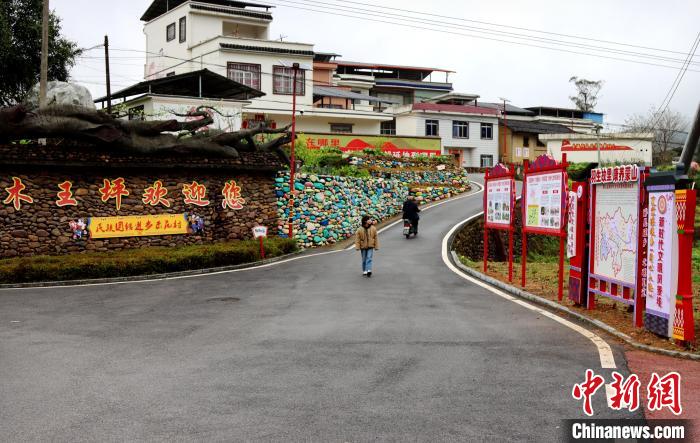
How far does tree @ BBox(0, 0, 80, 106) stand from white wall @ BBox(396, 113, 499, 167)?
100 feet

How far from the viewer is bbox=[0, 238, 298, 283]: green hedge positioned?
57.9 feet

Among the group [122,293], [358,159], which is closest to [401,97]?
[358,159]

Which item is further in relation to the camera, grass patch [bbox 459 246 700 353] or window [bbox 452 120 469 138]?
window [bbox 452 120 469 138]

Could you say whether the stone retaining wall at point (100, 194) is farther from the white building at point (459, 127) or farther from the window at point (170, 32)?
the white building at point (459, 127)

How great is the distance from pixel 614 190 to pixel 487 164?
177 feet

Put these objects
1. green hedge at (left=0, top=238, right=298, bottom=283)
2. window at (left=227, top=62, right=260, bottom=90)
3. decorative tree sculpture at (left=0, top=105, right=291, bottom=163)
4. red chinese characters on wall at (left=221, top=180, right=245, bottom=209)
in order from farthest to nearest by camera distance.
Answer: window at (left=227, top=62, right=260, bottom=90), red chinese characters on wall at (left=221, top=180, right=245, bottom=209), decorative tree sculpture at (left=0, top=105, right=291, bottom=163), green hedge at (left=0, top=238, right=298, bottom=283)

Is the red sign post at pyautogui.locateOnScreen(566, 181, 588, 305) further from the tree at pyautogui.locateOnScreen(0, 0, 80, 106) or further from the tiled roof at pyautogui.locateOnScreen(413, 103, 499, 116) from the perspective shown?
the tiled roof at pyautogui.locateOnScreen(413, 103, 499, 116)

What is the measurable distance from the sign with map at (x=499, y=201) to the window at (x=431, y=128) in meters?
42.1

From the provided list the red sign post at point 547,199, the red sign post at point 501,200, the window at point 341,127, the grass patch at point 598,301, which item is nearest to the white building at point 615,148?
the window at point 341,127

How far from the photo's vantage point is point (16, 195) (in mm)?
20031

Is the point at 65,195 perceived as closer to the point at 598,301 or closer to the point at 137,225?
the point at 137,225

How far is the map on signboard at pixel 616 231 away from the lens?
10.5 metres

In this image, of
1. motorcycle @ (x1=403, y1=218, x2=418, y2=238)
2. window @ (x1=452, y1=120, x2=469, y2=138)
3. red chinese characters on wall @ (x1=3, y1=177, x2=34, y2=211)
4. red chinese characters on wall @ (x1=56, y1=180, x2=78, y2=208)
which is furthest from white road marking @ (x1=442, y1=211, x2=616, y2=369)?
window @ (x1=452, y1=120, x2=469, y2=138)

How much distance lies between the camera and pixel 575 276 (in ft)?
41.1
